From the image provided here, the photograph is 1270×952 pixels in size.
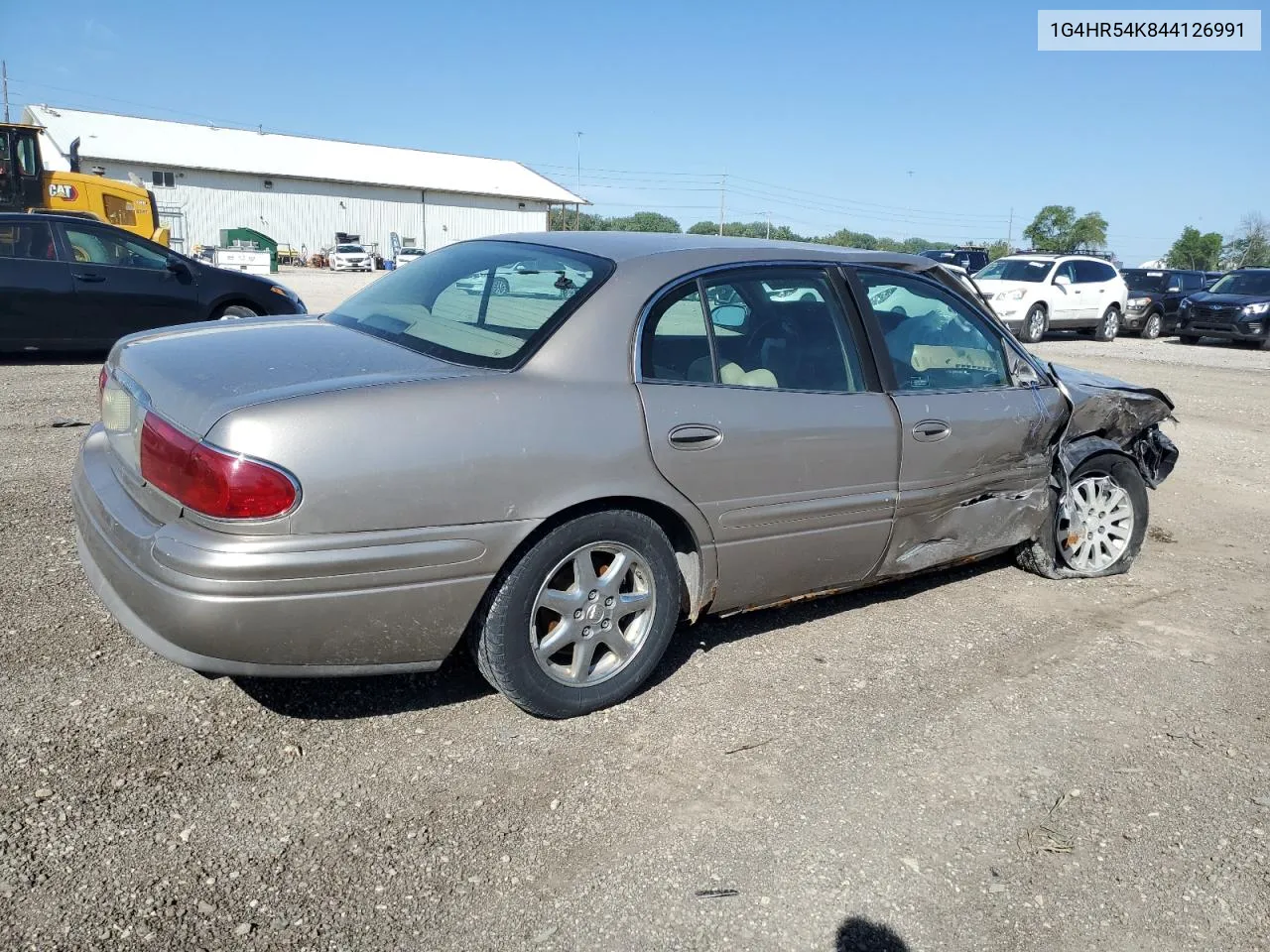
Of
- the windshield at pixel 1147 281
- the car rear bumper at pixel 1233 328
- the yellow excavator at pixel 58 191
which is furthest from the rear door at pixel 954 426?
the windshield at pixel 1147 281

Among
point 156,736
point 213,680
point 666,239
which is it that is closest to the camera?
point 156,736

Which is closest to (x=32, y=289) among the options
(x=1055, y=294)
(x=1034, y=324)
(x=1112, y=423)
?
(x=1112, y=423)

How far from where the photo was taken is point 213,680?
3.52 m

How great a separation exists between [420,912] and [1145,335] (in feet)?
79.5

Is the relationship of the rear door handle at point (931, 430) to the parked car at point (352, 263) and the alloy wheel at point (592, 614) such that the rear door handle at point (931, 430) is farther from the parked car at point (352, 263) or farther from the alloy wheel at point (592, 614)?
the parked car at point (352, 263)

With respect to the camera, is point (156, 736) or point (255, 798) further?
point (156, 736)

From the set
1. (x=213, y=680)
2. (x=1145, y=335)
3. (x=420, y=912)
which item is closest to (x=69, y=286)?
(x=213, y=680)

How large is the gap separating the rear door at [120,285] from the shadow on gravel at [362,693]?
7.76 m

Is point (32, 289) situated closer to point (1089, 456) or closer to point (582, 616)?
point (582, 616)

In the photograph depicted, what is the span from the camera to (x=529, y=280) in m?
3.71

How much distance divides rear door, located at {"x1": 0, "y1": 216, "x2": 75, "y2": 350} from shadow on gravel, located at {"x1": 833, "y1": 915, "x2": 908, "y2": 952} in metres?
9.96

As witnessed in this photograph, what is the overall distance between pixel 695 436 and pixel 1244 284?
22440 millimetres

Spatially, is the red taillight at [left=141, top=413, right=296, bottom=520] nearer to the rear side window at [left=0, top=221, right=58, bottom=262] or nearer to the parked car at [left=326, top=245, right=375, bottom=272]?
the rear side window at [left=0, top=221, right=58, bottom=262]

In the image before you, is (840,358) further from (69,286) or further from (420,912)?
(69,286)
